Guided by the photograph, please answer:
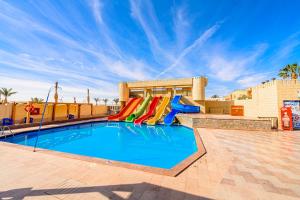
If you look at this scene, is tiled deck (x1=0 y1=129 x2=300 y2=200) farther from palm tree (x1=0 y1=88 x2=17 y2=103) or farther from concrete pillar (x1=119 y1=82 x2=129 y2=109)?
palm tree (x1=0 y1=88 x2=17 y2=103)

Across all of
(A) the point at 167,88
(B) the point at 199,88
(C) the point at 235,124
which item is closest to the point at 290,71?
(B) the point at 199,88

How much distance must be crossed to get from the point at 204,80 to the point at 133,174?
17.8m

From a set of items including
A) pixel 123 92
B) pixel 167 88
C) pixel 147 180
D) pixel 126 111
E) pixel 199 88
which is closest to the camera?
pixel 147 180

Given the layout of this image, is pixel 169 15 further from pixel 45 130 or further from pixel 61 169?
pixel 45 130

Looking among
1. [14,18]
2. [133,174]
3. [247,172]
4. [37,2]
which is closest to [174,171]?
[133,174]

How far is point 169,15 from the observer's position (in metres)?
11.1

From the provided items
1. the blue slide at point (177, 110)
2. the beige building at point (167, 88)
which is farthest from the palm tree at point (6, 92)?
the blue slide at point (177, 110)

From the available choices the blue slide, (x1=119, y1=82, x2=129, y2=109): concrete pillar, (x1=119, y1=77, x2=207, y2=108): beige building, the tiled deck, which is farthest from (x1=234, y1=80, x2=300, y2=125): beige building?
(x1=119, y1=82, x2=129, y2=109): concrete pillar

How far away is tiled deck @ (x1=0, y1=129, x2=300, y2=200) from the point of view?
2.79 metres

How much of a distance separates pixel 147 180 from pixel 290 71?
1172 inches

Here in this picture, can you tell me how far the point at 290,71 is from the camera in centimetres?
2209

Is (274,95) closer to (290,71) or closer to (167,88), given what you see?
(167,88)

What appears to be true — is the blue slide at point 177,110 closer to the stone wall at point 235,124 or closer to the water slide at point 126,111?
the stone wall at point 235,124

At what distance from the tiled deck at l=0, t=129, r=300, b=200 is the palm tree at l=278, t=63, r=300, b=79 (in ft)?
80.9
